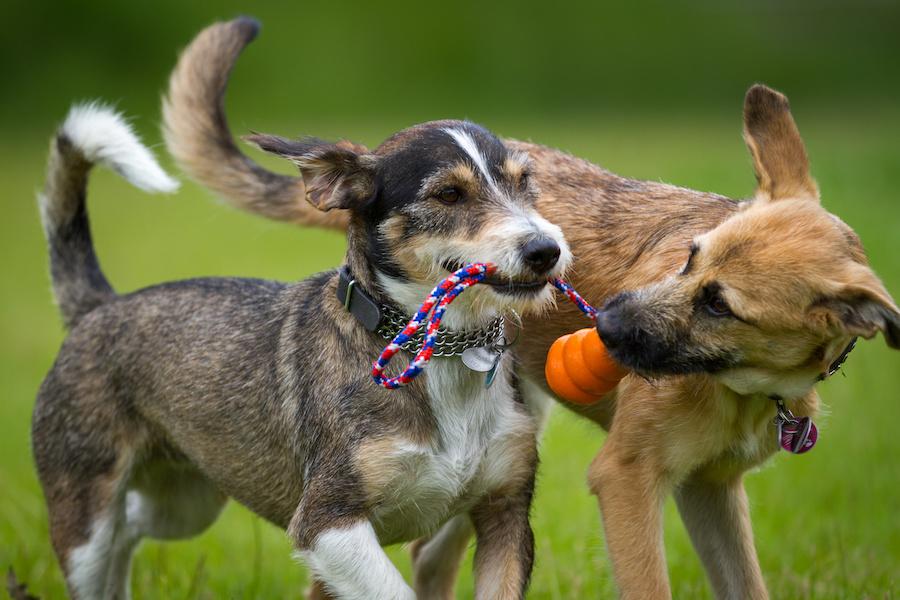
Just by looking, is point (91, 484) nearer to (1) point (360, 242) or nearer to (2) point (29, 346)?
(1) point (360, 242)

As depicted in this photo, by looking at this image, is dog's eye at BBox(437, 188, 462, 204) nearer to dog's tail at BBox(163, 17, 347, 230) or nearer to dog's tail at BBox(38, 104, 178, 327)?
dog's tail at BBox(38, 104, 178, 327)

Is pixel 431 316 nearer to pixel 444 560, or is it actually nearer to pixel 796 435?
pixel 796 435

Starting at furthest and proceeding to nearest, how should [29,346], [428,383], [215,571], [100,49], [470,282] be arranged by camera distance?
[100,49] < [29,346] < [215,571] < [428,383] < [470,282]

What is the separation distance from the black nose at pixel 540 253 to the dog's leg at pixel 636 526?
Answer: 833 millimetres

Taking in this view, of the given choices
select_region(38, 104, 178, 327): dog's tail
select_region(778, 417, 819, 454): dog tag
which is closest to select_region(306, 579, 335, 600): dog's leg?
select_region(38, 104, 178, 327): dog's tail

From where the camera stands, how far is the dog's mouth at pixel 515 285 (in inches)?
176

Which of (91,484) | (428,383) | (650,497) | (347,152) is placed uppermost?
(347,152)

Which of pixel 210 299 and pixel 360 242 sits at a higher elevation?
pixel 360 242

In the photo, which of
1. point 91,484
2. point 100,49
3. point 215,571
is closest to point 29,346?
point 215,571

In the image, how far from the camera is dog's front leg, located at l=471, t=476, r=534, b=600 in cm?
470

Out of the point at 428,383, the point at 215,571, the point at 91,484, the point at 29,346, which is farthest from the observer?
the point at 29,346

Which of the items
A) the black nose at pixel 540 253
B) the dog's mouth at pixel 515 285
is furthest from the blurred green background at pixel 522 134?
the black nose at pixel 540 253

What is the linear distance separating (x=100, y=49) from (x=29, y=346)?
Answer: 20.6m

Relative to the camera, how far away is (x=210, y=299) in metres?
5.73
